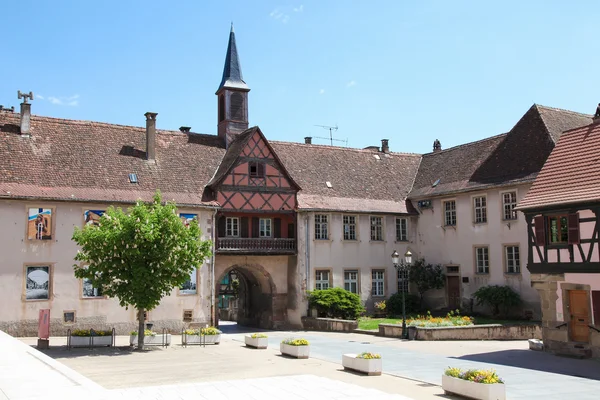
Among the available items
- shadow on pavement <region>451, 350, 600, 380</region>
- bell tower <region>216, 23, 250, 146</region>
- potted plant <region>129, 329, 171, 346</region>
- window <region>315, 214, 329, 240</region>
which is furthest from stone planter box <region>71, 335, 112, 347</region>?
bell tower <region>216, 23, 250, 146</region>

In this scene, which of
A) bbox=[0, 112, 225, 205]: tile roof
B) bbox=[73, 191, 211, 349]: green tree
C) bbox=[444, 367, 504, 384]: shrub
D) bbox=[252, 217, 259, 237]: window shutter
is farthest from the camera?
bbox=[252, 217, 259, 237]: window shutter

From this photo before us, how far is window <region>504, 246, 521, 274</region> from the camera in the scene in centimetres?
3153

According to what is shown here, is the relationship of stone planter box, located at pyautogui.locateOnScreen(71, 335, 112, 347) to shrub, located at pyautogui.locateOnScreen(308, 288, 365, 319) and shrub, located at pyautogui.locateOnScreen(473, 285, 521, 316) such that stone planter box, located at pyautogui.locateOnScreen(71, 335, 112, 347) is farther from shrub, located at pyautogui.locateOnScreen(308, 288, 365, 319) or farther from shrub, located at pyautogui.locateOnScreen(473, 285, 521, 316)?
shrub, located at pyautogui.locateOnScreen(473, 285, 521, 316)

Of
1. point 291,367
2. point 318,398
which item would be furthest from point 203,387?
point 291,367

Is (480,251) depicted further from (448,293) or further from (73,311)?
(73,311)

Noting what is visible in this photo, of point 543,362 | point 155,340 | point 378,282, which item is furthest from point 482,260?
point 155,340

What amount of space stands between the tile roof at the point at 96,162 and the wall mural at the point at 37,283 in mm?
3250

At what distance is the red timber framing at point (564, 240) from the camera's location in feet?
66.1

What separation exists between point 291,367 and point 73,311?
14322 millimetres

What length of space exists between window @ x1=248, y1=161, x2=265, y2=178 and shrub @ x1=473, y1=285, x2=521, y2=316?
502 inches

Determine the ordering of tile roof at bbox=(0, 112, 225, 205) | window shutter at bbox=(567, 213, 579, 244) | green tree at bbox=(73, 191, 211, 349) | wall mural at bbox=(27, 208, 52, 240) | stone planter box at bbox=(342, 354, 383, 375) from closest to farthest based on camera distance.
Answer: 1. stone planter box at bbox=(342, 354, 383, 375)
2. window shutter at bbox=(567, 213, 579, 244)
3. green tree at bbox=(73, 191, 211, 349)
4. wall mural at bbox=(27, 208, 52, 240)
5. tile roof at bbox=(0, 112, 225, 205)

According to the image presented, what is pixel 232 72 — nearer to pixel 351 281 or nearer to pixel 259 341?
pixel 351 281

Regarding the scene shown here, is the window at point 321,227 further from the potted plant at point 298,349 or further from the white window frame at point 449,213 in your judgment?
the potted plant at point 298,349

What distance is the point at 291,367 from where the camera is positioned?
17.8 meters
